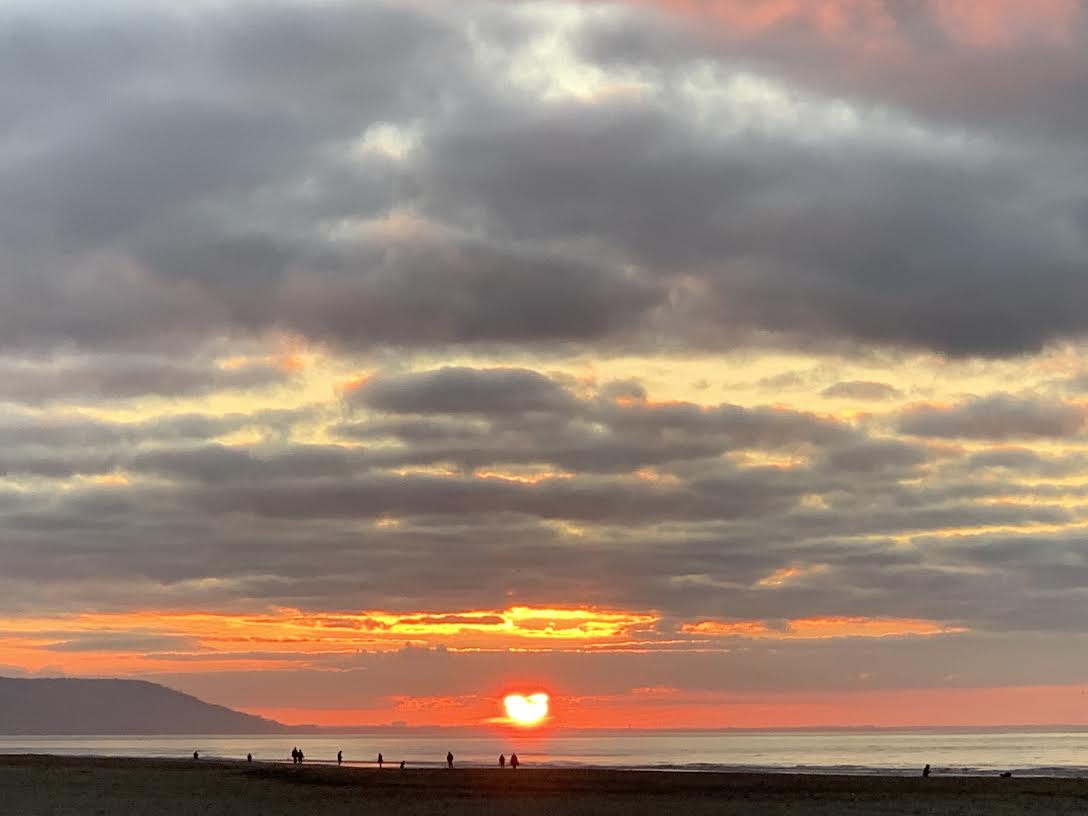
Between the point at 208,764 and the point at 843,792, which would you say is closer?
the point at 843,792

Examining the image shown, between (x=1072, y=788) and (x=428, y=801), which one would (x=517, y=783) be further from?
(x=1072, y=788)

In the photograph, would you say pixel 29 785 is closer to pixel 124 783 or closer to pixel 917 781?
pixel 124 783

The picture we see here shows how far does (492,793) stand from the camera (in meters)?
89.4

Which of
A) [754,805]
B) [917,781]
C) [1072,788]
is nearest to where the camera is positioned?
[754,805]

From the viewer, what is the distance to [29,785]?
91312mm

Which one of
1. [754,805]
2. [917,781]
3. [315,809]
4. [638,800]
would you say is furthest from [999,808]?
[315,809]

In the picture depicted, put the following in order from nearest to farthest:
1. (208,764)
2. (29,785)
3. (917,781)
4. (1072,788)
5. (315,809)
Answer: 1. (315,809)
2. (29,785)
3. (1072,788)
4. (917,781)
5. (208,764)

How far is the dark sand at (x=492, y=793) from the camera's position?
7738cm

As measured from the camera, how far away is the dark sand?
7738 cm

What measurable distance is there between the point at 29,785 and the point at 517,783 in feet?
109

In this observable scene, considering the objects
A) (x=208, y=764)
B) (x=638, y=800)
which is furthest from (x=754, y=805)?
(x=208, y=764)

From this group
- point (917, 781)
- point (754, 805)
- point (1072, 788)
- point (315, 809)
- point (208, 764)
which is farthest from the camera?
point (208, 764)

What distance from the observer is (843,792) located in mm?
94188

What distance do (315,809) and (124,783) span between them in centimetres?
2568
